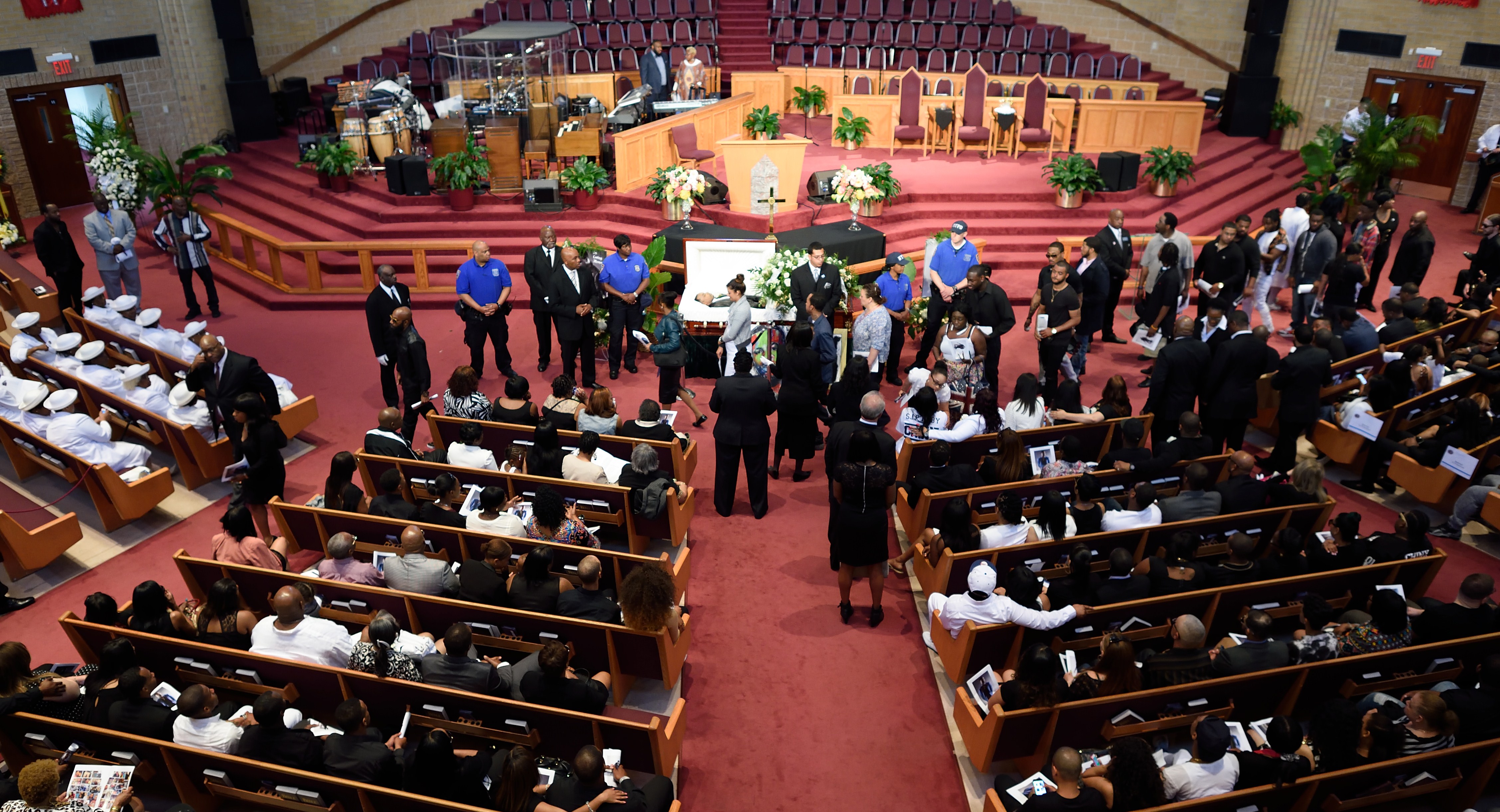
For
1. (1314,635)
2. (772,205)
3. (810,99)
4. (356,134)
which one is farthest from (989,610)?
(810,99)

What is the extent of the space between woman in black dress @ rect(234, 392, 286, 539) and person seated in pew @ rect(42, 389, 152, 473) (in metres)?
1.28

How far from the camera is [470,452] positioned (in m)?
Answer: 7.11

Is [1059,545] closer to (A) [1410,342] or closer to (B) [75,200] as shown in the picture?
(A) [1410,342]

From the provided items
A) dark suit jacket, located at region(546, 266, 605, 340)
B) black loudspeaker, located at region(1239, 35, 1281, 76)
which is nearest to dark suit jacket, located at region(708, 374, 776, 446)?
dark suit jacket, located at region(546, 266, 605, 340)

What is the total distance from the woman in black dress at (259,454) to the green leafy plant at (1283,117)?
52.3ft

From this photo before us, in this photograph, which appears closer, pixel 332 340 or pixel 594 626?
pixel 594 626

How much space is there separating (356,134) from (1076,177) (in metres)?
10.4

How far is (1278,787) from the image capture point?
4.49 m

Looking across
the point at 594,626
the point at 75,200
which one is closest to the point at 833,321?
the point at 594,626

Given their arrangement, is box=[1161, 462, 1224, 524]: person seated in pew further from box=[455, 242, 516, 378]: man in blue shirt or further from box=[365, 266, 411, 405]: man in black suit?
box=[365, 266, 411, 405]: man in black suit

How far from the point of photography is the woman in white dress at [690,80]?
16453 millimetres

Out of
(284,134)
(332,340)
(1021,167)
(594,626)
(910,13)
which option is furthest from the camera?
(910,13)

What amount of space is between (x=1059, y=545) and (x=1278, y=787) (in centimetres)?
189

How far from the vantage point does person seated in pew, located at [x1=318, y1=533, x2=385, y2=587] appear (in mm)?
5910
